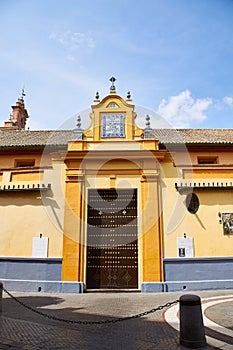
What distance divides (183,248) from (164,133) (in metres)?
7.32

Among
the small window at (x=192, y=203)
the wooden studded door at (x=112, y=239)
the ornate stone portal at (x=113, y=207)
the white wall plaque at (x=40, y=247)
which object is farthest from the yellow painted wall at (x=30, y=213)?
the small window at (x=192, y=203)

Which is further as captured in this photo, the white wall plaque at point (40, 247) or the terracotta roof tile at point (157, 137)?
the terracotta roof tile at point (157, 137)

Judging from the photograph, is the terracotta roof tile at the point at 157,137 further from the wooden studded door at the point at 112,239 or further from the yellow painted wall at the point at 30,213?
the wooden studded door at the point at 112,239

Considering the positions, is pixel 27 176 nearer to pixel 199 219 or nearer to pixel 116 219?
pixel 116 219

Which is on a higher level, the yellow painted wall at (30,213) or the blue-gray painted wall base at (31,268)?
the yellow painted wall at (30,213)

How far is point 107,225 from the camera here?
38.0 feet

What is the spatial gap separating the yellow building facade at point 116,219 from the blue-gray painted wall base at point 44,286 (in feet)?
0.12

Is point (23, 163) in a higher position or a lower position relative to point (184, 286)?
higher

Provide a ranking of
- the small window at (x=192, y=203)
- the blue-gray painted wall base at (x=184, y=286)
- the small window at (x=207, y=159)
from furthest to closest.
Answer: the small window at (x=207, y=159) < the small window at (x=192, y=203) < the blue-gray painted wall base at (x=184, y=286)

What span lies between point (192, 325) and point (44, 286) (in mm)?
7345

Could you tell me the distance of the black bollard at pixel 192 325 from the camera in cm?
460

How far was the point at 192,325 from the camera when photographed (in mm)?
4664

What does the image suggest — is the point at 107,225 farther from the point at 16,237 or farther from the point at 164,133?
the point at 164,133

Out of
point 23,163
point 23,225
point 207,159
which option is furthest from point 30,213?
point 207,159
